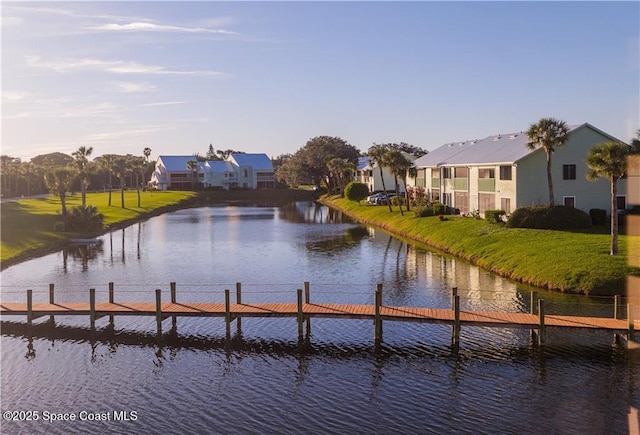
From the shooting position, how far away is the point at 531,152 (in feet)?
207

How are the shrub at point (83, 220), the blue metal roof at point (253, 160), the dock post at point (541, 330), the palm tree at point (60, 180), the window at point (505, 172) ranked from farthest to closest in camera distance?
1. the blue metal roof at point (253, 160)
2. the palm tree at point (60, 180)
3. the shrub at point (83, 220)
4. the window at point (505, 172)
5. the dock post at point (541, 330)

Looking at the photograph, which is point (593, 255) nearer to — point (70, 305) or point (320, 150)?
point (70, 305)

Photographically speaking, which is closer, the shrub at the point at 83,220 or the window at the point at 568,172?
the window at the point at 568,172

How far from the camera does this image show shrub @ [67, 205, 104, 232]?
7762cm

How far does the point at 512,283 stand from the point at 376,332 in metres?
16.7

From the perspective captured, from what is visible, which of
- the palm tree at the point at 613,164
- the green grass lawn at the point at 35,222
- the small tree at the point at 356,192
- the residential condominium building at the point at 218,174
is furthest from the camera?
the residential condominium building at the point at 218,174

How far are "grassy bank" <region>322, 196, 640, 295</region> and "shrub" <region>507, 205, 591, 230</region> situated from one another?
4.74 feet

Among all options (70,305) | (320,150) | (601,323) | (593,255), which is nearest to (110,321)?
(70,305)

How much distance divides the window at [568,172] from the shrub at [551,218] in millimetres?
6002

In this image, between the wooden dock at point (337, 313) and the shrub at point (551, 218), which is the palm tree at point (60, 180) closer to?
the wooden dock at point (337, 313)

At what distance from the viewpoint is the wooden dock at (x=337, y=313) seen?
2975cm

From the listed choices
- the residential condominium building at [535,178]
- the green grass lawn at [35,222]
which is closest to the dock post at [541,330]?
the residential condominium building at [535,178]

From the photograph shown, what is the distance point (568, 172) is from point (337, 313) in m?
40.8

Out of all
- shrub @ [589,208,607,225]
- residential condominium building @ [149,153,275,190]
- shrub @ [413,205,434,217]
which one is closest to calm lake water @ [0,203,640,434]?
shrub @ [589,208,607,225]
